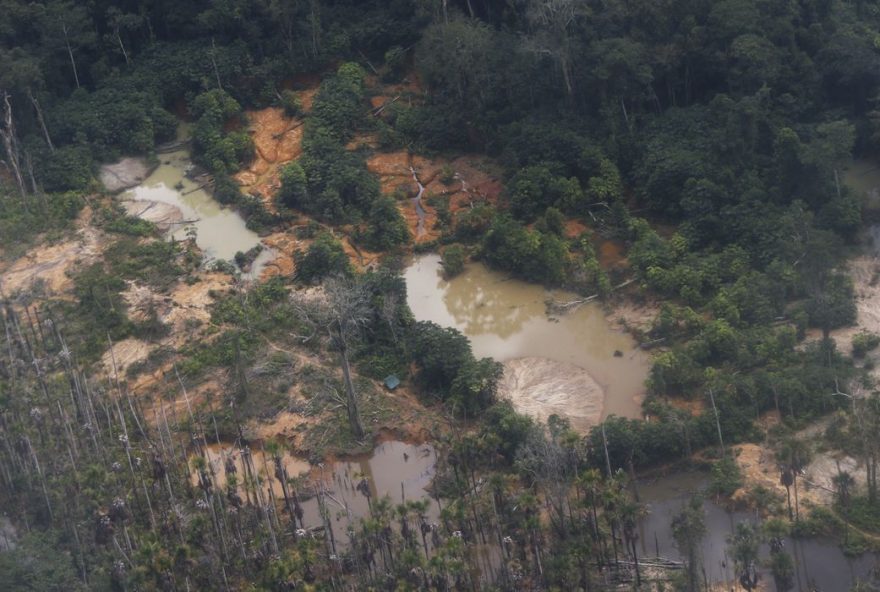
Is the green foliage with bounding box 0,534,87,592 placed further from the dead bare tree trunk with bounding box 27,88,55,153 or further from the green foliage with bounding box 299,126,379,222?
the dead bare tree trunk with bounding box 27,88,55,153

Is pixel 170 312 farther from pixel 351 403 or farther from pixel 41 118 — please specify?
pixel 41 118

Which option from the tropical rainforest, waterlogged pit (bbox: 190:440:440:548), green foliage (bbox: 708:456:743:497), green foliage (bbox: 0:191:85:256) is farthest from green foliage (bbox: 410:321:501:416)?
green foliage (bbox: 0:191:85:256)

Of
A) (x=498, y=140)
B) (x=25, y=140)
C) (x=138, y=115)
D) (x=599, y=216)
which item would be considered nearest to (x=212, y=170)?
(x=138, y=115)

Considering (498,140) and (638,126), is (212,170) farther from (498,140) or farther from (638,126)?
(638,126)

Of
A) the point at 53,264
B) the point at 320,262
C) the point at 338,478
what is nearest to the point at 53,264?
the point at 53,264

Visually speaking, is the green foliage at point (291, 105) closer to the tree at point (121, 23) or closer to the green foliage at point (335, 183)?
the green foliage at point (335, 183)

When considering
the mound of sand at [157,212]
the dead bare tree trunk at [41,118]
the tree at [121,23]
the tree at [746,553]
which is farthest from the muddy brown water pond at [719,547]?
the tree at [121,23]
